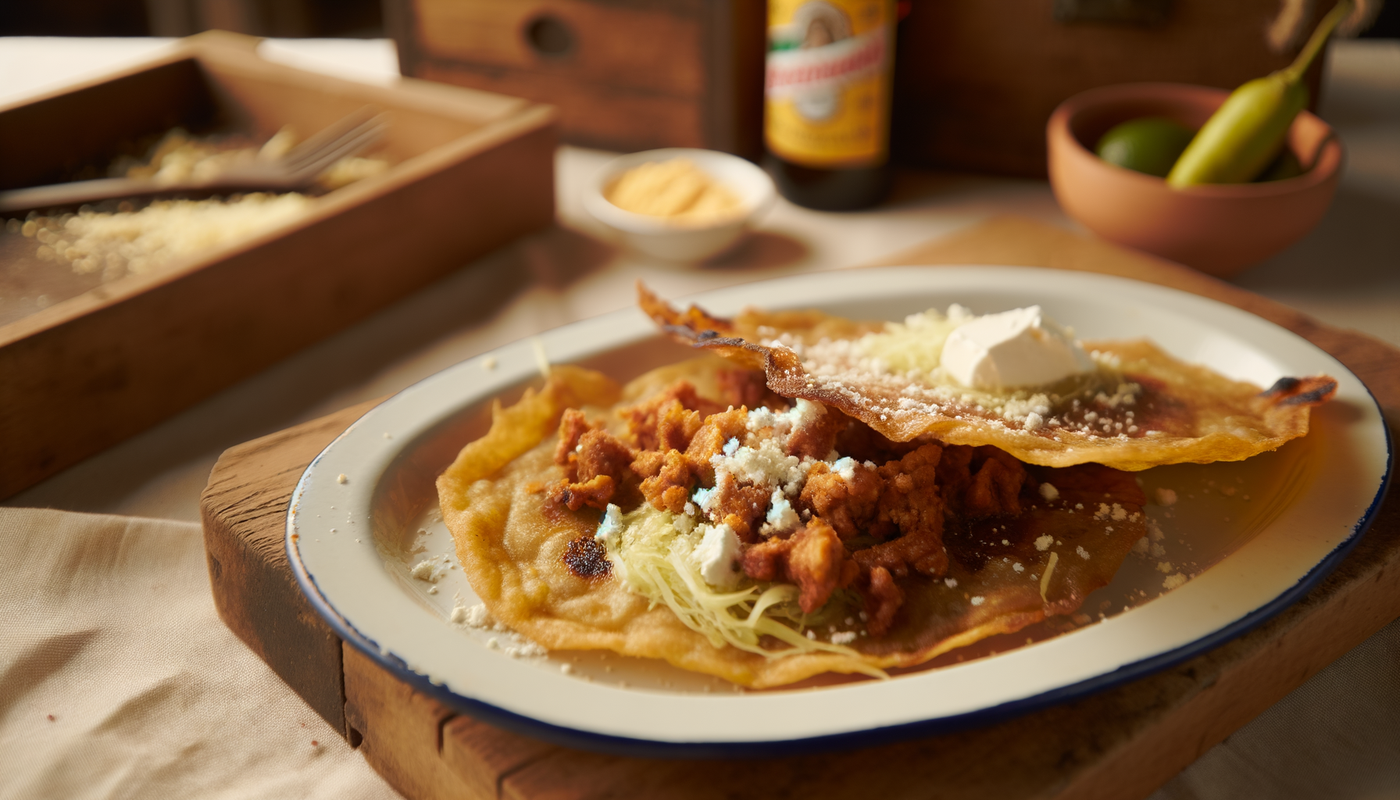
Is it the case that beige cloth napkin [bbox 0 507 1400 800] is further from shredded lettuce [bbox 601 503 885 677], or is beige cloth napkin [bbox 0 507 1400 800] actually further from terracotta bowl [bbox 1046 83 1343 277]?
terracotta bowl [bbox 1046 83 1343 277]

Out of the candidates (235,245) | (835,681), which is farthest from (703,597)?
(235,245)

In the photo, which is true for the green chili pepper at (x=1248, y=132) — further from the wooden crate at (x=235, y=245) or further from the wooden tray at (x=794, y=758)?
the wooden crate at (x=235, y=245)

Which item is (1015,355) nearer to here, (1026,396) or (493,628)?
(1026,396)

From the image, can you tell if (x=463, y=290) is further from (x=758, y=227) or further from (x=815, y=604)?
(x=815, y=604)

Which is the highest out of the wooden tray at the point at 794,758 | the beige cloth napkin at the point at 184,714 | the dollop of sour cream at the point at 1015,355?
the dollop of sour cream at the point at 1015,355

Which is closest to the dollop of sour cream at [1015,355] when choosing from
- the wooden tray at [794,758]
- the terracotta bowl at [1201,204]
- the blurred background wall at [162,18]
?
the wooden tray at [794,758]

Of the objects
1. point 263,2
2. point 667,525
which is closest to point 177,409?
point 667,525
